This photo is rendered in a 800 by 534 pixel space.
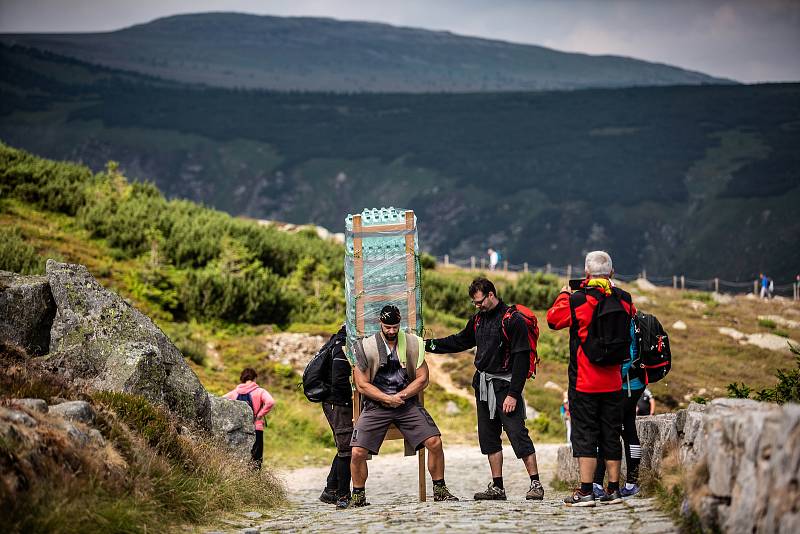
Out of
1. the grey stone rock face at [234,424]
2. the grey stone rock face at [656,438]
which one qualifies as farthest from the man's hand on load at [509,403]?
the grey stone rock face at [234,424]

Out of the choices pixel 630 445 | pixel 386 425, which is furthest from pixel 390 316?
pixel 630 445

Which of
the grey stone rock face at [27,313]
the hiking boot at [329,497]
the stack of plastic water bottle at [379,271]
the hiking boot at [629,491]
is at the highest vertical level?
the stack of plastic water bottle at [379,271]

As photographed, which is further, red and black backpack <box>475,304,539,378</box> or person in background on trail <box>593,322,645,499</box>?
red and black backpack <box>475,304,539,378</box>

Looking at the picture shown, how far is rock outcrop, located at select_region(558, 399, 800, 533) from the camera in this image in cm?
564

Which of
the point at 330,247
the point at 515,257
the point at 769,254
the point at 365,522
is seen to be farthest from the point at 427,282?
the point at 515,257

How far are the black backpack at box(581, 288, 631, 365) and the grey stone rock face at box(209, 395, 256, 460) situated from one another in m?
4.46

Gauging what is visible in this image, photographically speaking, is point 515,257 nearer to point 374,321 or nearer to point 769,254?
point 769,254

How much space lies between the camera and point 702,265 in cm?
16050

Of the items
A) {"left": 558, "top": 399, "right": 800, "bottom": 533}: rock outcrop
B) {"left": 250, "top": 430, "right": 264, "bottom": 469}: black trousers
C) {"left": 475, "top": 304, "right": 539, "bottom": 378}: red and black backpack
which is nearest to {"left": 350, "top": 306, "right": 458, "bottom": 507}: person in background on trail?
{"left": 475, "top": 304, "right": 539, "bottom": 378}: red and black backpack

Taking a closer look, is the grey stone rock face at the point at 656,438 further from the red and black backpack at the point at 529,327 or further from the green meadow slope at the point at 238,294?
the green meadow slope at the point at 238,294

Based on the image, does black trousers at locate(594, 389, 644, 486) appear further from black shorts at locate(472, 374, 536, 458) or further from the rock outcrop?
the rock outcrop

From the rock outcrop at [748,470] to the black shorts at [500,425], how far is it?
7.02ft

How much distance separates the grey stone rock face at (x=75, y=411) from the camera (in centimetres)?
810

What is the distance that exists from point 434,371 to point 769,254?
13223 centimetres
